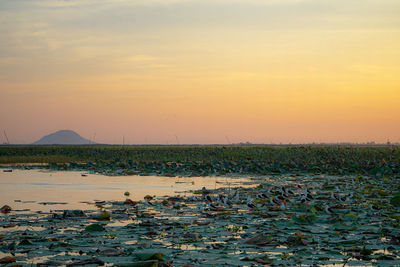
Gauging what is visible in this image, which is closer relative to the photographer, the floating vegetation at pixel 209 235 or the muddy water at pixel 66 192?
the floating vegetation at pixel 209 235

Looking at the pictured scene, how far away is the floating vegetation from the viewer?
738 cm

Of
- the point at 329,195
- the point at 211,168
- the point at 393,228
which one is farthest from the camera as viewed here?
the point at 211,168

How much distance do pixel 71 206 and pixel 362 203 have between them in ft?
29.2

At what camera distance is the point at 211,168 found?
30516 millimetres

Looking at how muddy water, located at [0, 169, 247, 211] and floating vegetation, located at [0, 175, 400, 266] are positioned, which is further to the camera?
muddy water, located at [0, 169, 247, 211]

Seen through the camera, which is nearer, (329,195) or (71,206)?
(71,206)

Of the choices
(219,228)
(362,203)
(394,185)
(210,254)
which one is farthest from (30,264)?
(394,185)

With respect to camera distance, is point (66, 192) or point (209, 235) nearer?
point (209, 235)

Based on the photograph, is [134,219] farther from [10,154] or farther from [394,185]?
[10,154]

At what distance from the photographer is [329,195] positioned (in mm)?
15922

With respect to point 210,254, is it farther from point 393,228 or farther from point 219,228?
point 393,228

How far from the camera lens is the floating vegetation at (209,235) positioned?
738 cm

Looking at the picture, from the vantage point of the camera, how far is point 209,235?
364 inches

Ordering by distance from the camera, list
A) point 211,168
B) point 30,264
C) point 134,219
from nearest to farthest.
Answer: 1. point 30,264
2. point 134,219
3. point 211,168
